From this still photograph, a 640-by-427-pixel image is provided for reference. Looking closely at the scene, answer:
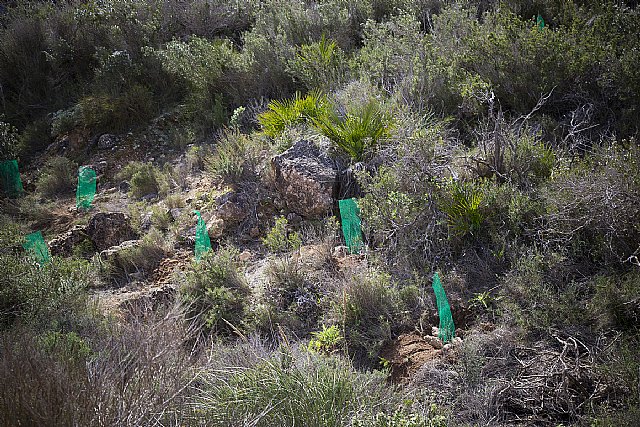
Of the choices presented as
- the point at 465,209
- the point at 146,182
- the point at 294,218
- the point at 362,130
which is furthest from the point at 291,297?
the point at 146,182

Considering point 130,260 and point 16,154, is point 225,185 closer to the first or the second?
point 130,260

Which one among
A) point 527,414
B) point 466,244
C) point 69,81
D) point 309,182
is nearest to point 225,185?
point 309,182

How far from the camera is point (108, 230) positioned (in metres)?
6.23

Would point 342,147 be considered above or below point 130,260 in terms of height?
above

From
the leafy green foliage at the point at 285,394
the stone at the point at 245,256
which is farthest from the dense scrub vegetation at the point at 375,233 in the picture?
the stone at the point at 245,256

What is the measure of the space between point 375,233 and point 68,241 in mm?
3435

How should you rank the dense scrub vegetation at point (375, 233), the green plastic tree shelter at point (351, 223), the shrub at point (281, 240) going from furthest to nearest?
the shrub at point (281, 240) < the green plastic tree shelter at point (351, 223) < the dense scrub vegetation at point (375, 233)

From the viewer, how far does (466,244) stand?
186 inches

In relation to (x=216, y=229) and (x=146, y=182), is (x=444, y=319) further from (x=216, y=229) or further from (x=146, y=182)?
(x=146, y=182)

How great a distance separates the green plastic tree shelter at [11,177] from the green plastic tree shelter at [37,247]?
2389mm

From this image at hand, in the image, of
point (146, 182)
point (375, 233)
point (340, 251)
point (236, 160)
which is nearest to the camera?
point (375, 233)

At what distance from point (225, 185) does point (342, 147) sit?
1.50m

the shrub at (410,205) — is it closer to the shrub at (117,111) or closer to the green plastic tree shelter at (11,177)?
the shrub at (117,111)

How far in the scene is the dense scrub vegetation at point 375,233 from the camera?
127 inches
